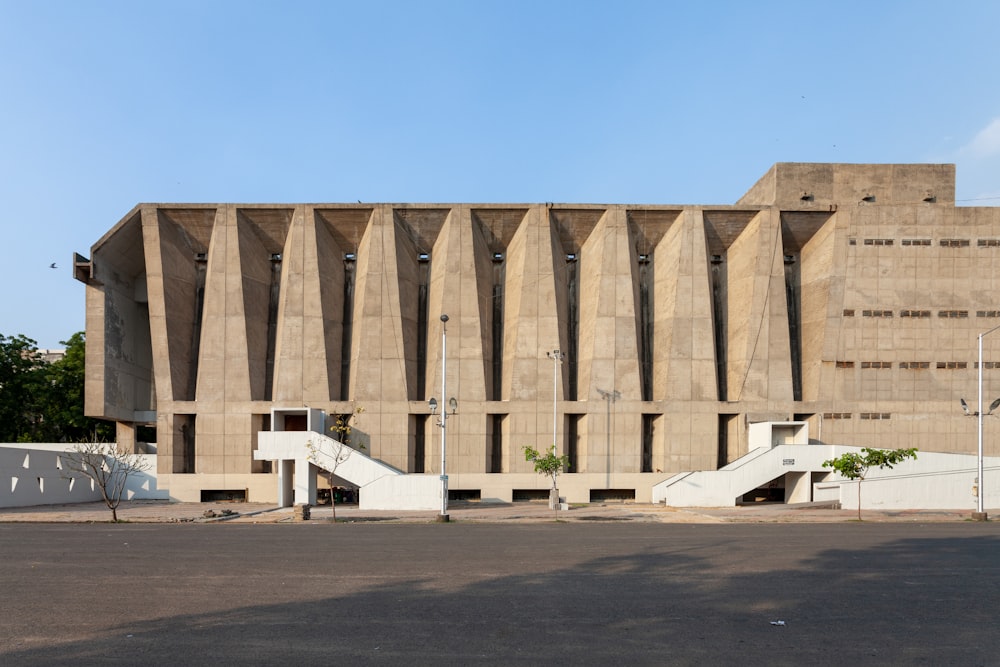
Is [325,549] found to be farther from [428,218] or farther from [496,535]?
[428,218]

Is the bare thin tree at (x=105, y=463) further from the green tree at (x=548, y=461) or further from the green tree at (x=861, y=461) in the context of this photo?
the green tree at (x=861, y=461)

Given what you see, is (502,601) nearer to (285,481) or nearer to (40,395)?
(285,481)

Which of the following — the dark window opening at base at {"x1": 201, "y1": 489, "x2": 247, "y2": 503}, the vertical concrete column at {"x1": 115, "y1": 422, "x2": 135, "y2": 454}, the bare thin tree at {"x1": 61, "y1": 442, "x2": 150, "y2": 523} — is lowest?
the dark window opening at base at {"x1": 201, "y1": 489, "x2": 247, "y2": 503}

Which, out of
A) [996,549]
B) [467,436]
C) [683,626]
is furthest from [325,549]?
[467,436]

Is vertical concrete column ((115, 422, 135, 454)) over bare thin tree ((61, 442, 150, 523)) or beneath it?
over

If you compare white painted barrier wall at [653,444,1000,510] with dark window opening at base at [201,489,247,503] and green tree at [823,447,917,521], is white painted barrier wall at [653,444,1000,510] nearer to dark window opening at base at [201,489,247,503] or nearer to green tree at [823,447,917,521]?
green tree at [823,447,917,521]

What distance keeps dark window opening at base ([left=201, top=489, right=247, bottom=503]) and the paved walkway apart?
4323 millimetres

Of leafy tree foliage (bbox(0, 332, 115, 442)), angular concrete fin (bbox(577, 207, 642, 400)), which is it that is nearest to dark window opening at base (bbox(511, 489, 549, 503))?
angular concrete fin (bbox(577, 207, 642, 400))

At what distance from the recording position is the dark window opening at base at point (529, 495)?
42.7 metres

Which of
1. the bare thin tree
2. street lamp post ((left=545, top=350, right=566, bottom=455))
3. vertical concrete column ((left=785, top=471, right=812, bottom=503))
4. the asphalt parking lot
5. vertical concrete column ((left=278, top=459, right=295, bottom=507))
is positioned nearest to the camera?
the asphalt parking lot

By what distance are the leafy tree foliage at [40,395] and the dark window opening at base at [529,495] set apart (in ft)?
117

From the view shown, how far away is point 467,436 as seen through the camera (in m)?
42.7

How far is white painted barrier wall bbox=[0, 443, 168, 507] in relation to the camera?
35.9m

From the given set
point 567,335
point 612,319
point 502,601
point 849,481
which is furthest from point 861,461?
point 502,601
